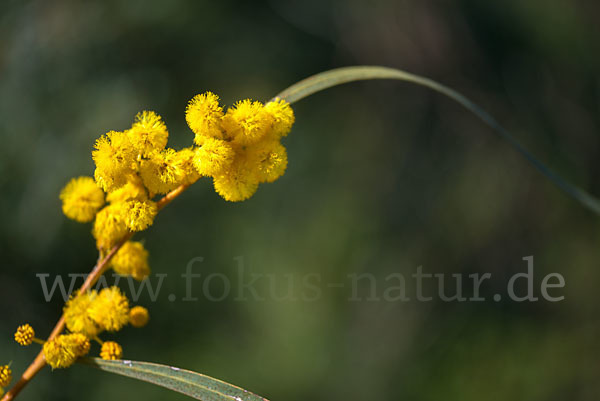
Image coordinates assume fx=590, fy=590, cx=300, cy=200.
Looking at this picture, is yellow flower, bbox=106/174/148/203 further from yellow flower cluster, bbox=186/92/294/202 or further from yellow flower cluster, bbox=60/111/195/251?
yellow flower cluster, bbox=186/92/294/202

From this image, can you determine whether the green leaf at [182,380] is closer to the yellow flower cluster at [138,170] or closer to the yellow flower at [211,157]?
the yellow flower cluster at [138,170]

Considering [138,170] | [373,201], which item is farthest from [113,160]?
[373,201]

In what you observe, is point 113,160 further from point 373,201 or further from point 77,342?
point 373,201

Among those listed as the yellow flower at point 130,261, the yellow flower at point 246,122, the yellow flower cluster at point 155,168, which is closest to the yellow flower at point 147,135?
the yellow flower cluster at point 155,168

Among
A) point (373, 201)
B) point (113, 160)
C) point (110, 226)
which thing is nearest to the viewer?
point (113, 160)

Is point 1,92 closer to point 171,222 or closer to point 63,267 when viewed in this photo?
point 63,267

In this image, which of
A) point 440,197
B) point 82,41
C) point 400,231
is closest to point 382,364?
point 400,231
